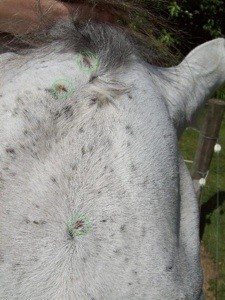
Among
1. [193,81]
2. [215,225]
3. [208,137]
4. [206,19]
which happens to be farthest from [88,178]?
→ [206,19]

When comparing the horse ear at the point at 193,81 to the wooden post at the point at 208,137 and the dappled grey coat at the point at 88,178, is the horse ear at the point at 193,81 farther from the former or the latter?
the wooden post at the point at 208,137

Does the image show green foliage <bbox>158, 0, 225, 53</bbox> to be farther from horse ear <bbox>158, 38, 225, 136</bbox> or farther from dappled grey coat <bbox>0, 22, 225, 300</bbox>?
dappled grey coat <bbox>0, 22, 225, 300</bbox>

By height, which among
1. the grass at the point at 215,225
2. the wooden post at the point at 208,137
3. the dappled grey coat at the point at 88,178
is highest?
the dappled grey coat at the point at 88,178

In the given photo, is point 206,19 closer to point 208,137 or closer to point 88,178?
point 208,137

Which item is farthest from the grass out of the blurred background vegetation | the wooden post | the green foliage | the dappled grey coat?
the dappled grey coat

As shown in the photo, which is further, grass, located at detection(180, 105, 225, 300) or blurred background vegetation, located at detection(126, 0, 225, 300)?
grass, located at detection(180, 105, 225, 300)

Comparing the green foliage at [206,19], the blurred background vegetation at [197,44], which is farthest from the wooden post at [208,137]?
the green foliage at [206,19]
